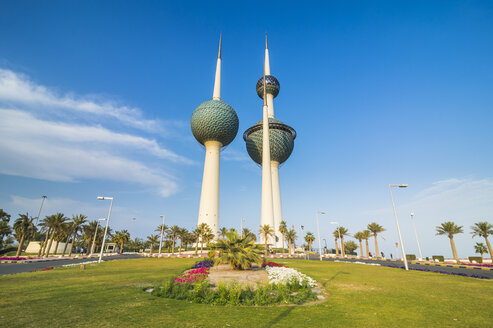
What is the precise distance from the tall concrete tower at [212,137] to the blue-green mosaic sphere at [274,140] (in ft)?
47.0

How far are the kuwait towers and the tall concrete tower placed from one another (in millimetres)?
13606

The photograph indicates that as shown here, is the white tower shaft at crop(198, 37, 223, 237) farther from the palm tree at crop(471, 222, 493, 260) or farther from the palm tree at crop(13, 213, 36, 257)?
the palm tree at crop(471, 222, 493, 260)

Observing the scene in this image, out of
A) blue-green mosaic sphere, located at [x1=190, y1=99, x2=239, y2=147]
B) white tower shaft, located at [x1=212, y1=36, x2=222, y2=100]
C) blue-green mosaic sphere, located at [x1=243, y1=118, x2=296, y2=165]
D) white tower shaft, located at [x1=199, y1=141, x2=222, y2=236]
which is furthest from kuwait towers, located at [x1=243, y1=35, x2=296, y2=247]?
white tower shaft, located at [x1=212, y1=36, x2=222, y2=100]

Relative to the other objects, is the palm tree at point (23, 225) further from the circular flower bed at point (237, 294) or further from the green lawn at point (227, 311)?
the circular flower bed at point (237, 294)

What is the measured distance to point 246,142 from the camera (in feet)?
346

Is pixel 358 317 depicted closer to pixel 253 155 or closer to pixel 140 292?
pixel 140 292

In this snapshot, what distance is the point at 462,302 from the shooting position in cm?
919

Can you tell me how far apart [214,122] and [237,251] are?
68.5m

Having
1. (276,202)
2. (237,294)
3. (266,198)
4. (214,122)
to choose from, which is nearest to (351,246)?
(276,202)

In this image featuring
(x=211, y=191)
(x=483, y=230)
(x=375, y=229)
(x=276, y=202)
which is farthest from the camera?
(x=276, y=202)

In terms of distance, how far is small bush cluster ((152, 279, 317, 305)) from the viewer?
9145mm

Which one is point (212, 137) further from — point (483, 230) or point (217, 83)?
point (483, 230)

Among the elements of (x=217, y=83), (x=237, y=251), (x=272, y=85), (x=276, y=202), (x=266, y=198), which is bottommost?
(x=237, y=251)

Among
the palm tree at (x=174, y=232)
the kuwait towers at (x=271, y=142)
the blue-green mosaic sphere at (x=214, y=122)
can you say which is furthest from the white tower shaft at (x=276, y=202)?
the palm tree at (x=174, y=232)
